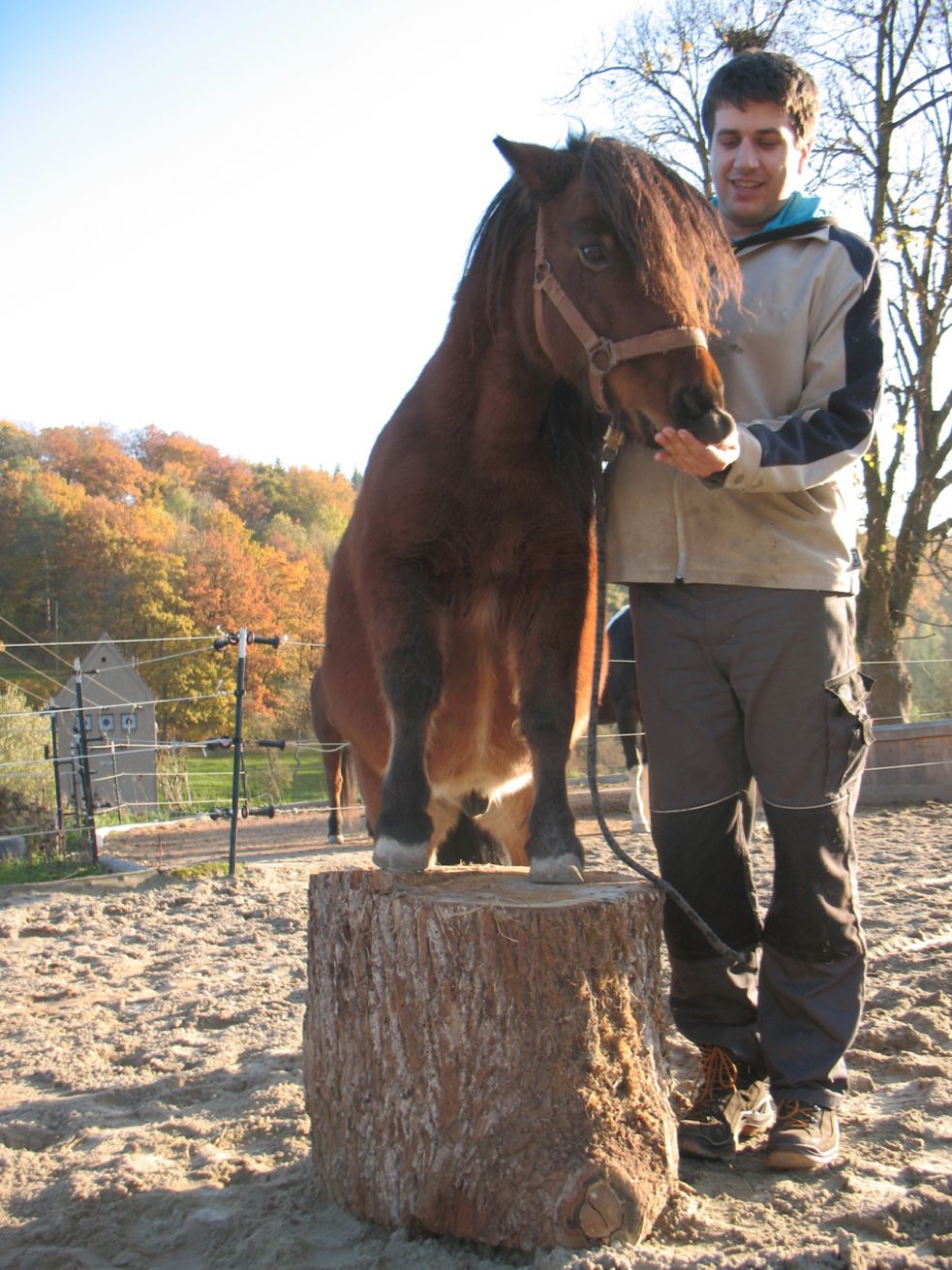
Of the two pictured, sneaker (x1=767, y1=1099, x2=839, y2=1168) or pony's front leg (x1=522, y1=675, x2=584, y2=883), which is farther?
pony's front leg (x1=522, y1=675, x2=584, y2=883)

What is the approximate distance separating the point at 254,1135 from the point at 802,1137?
4.38 ft

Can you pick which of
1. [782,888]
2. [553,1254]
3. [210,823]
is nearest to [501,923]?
[553,1254]

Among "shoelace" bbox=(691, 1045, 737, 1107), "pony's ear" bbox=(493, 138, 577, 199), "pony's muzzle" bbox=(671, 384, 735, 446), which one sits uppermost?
"pony's ear" bbox=(493, 138, 577, 199)

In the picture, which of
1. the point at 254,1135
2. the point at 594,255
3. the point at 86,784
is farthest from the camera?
the point at 86,784

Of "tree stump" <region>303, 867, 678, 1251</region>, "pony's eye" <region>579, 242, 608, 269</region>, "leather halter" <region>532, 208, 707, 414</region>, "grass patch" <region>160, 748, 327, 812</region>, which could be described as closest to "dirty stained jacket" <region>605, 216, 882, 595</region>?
"leather halter" <region>532, 208, 707, 414</region>

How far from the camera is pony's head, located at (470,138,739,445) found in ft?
6.70

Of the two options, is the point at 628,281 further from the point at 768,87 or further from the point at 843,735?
the point at 843,735

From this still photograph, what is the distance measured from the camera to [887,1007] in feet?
10.5

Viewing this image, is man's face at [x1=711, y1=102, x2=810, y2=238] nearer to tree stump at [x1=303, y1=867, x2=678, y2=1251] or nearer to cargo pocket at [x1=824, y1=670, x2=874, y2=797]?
cargo pocket at [x1=824, y1=670, x2=874, y2=797]

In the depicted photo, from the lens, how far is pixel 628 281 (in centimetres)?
217

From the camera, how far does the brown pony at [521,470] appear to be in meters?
2.15

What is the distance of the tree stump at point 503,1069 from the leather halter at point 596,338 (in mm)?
1086

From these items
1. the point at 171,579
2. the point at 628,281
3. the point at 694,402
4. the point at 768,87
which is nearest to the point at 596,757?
the point at 694,402

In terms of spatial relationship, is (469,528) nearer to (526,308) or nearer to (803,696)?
(526,308)
